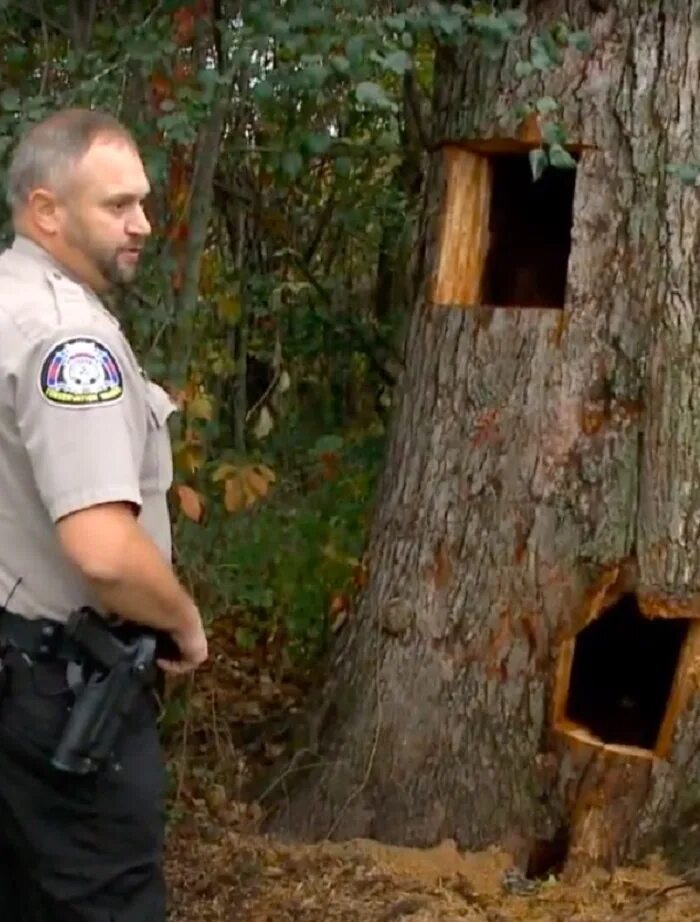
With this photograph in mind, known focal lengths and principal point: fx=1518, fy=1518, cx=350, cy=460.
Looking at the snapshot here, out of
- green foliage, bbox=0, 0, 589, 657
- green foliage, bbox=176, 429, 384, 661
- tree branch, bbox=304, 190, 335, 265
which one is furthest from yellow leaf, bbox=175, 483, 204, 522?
tree branch, bbox=304, 190, 335, 265

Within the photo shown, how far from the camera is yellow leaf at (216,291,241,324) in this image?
5496mm

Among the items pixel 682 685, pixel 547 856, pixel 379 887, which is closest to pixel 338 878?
pixel 379 887

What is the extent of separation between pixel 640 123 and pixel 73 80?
1543 mm

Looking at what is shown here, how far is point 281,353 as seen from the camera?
598cm

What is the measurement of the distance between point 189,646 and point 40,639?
293 millimetres

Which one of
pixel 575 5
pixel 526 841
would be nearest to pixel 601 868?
pixel 526 841

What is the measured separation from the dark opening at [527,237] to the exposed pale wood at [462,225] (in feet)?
0.43

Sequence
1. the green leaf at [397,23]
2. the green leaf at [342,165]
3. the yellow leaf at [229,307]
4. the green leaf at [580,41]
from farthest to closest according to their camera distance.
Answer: the yellow leaf at [229,307] < the green leaf at [342,165] < the green leaf at [580,41] < the green leaf at [397,23]

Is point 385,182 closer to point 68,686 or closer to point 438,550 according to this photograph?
point 438,550

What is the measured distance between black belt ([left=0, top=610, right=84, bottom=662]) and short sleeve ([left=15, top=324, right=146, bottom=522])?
29 cm

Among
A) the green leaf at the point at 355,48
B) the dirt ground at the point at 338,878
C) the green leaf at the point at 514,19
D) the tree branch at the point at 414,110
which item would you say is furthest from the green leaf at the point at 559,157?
the dirt ground at the point at 338,878

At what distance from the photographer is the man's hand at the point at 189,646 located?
9.77 feet

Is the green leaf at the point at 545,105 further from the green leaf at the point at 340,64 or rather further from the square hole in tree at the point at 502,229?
the green leaf at the point at 340,64

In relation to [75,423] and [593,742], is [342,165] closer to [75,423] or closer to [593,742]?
[593,742]
